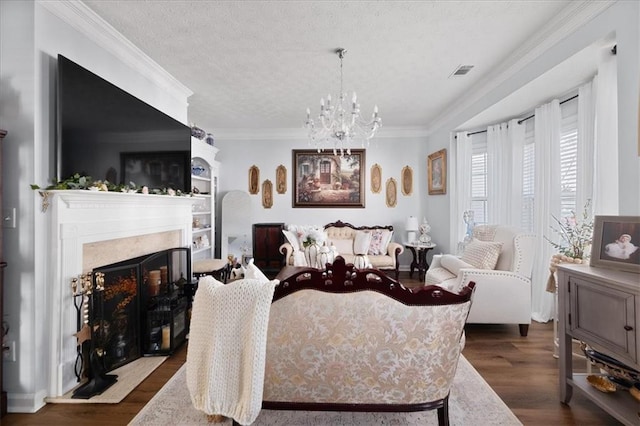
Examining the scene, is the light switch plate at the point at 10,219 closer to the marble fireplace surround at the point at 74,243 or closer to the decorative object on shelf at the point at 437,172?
the marble fireplace surround at the point at 74,243

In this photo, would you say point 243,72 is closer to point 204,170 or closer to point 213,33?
point 213,33

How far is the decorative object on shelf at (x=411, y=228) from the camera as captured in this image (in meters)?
5.99

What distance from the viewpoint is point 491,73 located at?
12.2ft

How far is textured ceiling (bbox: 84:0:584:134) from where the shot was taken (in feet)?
8.11

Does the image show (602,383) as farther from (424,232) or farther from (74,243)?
(424,232)

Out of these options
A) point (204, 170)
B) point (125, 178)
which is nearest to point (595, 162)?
point (125, 178)

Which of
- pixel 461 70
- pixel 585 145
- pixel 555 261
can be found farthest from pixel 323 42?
pixel 555 261

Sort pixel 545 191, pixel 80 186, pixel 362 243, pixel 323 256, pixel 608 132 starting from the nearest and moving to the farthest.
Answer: pixel 80 186
pixel 608 132
pixel 545 191
pixel 323 256
pixel 362 243

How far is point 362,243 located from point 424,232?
3.98 feet

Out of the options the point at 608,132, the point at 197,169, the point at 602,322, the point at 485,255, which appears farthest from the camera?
the point at 197,169

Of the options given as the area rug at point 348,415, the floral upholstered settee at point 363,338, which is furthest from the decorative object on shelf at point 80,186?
the floral upholstered settee at point 363,338

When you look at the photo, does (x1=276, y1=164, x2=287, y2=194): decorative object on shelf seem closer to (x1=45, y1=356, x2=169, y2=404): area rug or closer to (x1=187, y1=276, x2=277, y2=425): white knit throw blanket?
(x1=45, y1=356, x2=169, y2=404): area rug

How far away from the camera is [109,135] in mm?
2600

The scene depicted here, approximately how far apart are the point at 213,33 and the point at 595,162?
3.64 m
